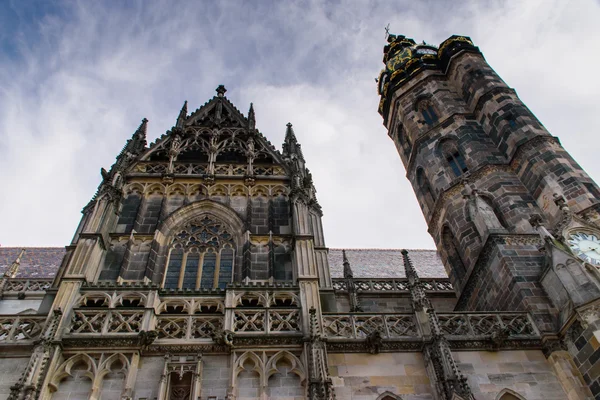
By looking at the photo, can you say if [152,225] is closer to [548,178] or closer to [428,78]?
[548,178]

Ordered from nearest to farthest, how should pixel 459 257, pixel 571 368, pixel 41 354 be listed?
pixel 41 354 → pixel 571 368 → pixel 459 257

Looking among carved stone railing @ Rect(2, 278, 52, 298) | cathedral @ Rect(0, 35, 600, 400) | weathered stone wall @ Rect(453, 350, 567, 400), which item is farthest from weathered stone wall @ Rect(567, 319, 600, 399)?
carved stone railing @ Rect(2, 278, 52, 298)

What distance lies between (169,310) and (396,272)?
42.9ft

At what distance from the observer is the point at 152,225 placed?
13688mm

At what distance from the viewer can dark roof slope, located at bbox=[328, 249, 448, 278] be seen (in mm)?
21688

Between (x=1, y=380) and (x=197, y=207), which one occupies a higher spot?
(x=197, y=207)

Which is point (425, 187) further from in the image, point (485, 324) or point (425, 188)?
point (485, 324)

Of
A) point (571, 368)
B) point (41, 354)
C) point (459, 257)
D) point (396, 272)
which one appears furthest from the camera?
point (396, 272)

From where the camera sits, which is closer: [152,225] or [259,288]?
[259,288]

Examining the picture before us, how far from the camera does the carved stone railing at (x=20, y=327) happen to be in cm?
997

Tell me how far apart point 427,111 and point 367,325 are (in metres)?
12.8

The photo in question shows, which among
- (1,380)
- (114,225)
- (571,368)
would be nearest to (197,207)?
(114,225)

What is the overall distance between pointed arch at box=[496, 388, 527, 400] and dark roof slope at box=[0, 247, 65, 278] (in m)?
17.6

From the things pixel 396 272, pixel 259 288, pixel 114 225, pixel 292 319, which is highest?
pixel 396 272
